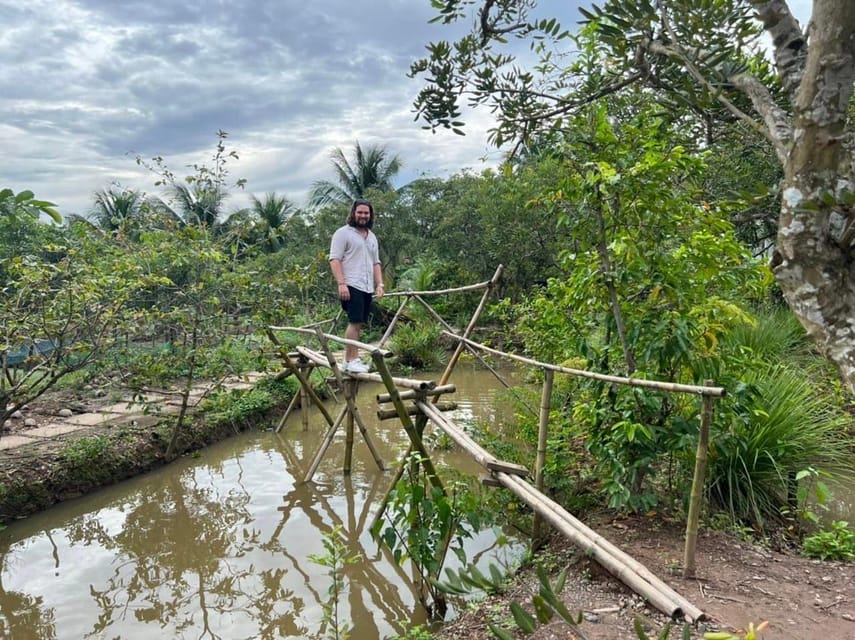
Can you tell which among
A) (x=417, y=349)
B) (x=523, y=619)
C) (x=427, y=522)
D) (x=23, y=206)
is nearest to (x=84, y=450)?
(x=427, y=522)

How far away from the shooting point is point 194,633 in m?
2.95

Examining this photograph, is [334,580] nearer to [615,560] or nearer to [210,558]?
[615,560]

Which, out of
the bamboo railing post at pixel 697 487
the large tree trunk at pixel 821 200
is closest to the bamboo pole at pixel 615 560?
the bamboo railing post at pixel 697 487

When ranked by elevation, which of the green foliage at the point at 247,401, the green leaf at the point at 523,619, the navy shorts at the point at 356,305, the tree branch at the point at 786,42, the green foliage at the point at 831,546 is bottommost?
the green foliage at the point at 247,401

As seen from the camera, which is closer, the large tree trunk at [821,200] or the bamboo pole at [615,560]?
the large tree trunk at [821,200]

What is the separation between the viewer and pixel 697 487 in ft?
7.79

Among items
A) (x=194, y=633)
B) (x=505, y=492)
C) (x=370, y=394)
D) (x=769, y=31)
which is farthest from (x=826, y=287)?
(x=370, y=394)

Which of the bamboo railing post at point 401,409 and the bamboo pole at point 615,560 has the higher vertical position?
the bamboo railing post at point 401,409

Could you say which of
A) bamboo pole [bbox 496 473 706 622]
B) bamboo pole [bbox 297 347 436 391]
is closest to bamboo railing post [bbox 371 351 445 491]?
bamboo pole [bbox 297 347 436 391]

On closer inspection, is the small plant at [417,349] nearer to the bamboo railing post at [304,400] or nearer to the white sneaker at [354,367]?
the bamboo railing post at [304,400]

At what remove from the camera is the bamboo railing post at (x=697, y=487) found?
7.50 feet

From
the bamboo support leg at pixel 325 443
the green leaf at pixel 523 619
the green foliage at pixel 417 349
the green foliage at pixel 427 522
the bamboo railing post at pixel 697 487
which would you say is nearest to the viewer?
the green leaf at pixel 523 619

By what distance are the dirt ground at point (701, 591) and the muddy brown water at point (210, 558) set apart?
2.26 ft

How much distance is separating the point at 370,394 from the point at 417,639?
20.3ft
